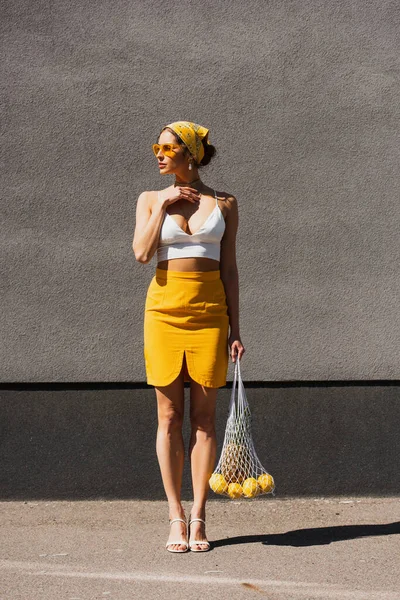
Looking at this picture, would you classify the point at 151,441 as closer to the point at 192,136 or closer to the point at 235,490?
the point at 235,490

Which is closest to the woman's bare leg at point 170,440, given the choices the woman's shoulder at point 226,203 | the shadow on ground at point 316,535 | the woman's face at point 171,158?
the shadow on ground at point 316,535

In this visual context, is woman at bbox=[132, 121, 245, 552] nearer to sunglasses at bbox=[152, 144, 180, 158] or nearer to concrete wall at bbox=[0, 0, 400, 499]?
sunglasses at bbox=[152, 144, 180, 158]

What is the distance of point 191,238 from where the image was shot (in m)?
5.01

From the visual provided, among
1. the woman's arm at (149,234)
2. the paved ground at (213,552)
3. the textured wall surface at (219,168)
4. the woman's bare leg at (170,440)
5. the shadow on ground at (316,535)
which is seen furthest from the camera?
the textured wall surface at (219,168)

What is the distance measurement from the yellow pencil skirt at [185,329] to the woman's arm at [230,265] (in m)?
0.13

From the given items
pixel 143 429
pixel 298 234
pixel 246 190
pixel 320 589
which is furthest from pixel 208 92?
pixel 320 589

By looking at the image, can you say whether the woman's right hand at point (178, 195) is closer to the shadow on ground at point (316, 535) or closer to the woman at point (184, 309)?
the woman at point (184, 309)

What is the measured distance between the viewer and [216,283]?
5.09 m

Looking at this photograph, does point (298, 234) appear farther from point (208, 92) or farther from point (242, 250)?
point (208, 92)

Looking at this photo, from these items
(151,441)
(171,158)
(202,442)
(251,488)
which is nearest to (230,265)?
(171,158)

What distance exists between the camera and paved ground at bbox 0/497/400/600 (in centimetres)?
433

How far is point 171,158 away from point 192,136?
0.15 m

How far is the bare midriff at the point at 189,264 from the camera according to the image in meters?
5.02

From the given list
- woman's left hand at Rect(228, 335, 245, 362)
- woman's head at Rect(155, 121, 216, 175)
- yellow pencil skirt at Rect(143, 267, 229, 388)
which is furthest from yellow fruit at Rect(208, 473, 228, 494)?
woman's head at Rect(155, 121, 216, 175)
